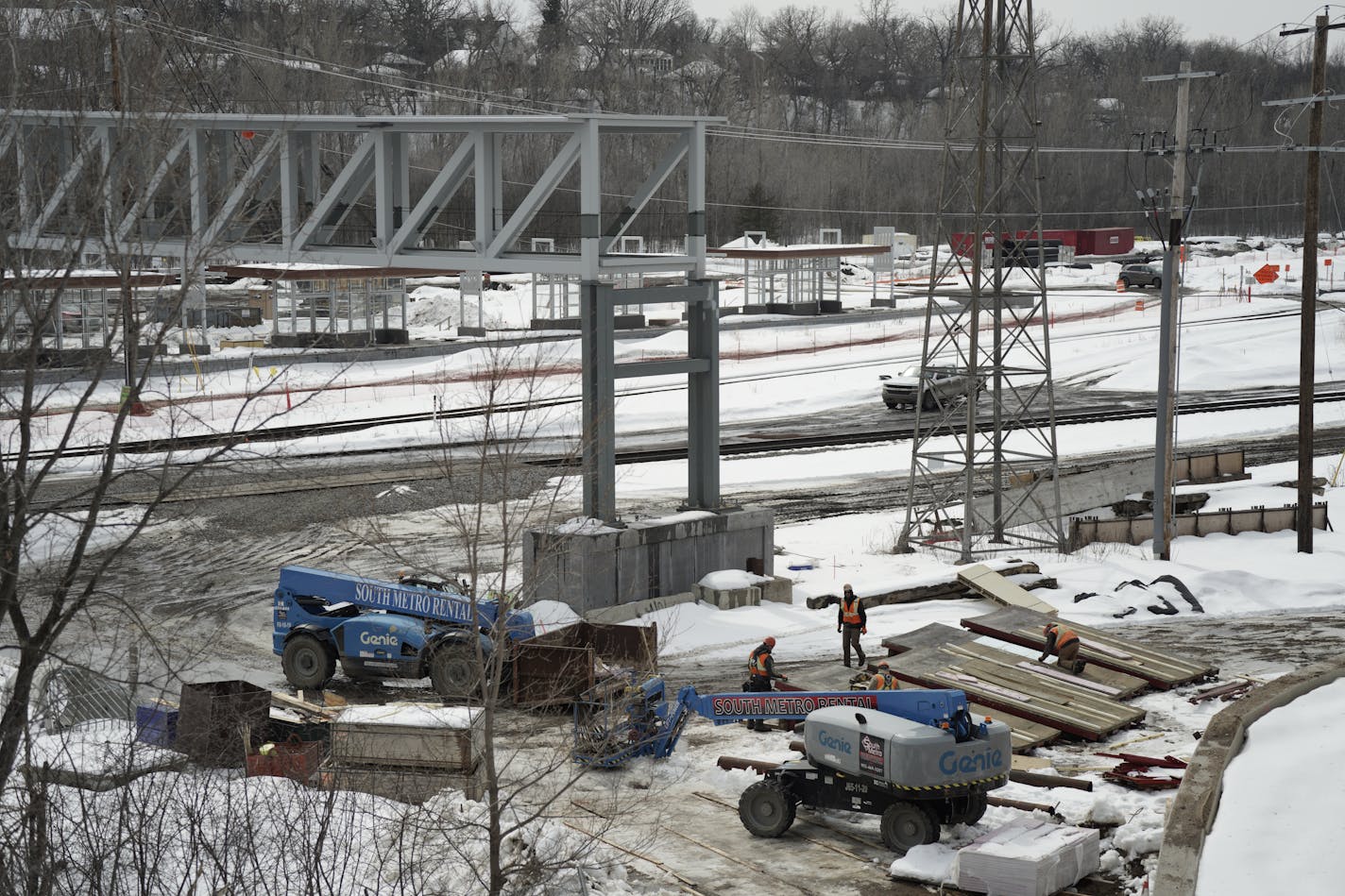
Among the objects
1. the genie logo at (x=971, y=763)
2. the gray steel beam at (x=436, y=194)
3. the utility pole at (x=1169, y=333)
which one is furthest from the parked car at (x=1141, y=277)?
the genie logo at (x=971, y=763)

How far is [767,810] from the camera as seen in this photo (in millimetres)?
15875

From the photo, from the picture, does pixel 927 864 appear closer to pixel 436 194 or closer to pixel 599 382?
pixel 599 382

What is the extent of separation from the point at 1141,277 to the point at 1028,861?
7222 centimetres

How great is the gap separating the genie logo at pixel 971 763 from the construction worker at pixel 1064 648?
218 inches

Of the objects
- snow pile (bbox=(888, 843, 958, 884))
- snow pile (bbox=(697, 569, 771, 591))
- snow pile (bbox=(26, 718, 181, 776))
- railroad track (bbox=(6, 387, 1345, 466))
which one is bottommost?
snow pile (bbox=(888, 843, 958, 884))

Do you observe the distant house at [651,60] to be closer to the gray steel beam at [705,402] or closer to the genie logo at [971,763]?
the gray steel beam at [705,402]

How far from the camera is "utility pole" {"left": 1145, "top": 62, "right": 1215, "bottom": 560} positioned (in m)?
26.2

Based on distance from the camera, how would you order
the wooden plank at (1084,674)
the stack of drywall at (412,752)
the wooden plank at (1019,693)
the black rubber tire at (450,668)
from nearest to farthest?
the stack of drywall at (412,752), the wooden plank at (1019,693), the black rubber tire at (450,668), the wooden plank at (1084,674)

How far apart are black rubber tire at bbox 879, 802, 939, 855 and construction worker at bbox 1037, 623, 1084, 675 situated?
6.22 metres

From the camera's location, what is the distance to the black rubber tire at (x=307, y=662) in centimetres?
2117

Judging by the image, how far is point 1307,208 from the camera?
2877 centimetres

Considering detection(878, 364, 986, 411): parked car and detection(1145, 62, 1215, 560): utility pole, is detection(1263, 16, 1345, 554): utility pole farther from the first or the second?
detection(878, 364, 986, 411): parked car

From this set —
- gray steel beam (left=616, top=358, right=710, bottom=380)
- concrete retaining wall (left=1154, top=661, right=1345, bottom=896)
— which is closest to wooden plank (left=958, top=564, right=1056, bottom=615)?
concrete retaining wall (left=1154, top=661, right=1345, bottom=896)

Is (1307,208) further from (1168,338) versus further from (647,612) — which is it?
(647,612)
